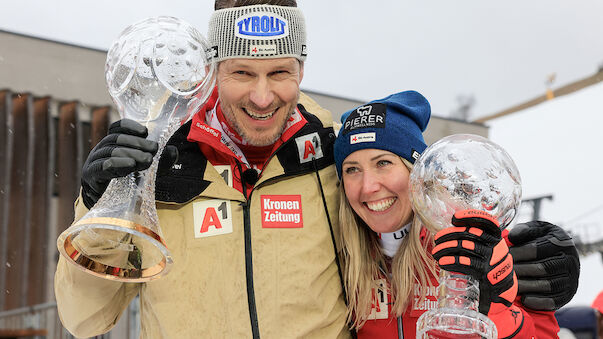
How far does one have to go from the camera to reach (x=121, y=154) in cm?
163

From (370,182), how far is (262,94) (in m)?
0.51

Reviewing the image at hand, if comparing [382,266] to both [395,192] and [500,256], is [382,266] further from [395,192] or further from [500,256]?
[500,256]

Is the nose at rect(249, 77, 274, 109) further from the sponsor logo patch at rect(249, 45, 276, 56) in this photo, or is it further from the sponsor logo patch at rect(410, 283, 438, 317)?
the sponsor logo patch at rect(410, 283, 438, 317)

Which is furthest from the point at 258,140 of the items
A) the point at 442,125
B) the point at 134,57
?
the point at 442,125

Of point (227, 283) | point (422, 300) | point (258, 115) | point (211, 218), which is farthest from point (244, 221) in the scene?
point (422, 300)

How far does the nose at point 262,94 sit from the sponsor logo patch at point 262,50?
94 mm

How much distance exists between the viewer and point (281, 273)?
7.45 ft

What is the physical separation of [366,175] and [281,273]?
47 cm

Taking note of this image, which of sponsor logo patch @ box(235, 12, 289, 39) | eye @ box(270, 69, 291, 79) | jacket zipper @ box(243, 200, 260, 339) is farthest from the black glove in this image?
sponsor logo patch @ box(235, 12, 289, 39)

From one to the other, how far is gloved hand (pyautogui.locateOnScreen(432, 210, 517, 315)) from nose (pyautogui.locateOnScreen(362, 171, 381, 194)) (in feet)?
2.20

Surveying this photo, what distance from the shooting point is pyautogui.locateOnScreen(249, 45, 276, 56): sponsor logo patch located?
7.61ft

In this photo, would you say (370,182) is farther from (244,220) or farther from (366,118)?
(244,220)

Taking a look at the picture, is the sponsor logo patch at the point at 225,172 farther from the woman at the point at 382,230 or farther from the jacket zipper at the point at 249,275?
the woman at the point at 382,230

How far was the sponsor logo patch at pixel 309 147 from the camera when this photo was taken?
8.13 ft
